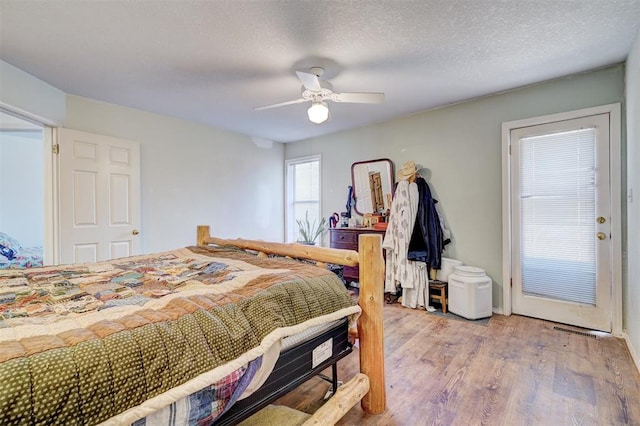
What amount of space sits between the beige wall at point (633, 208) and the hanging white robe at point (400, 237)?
1728mm

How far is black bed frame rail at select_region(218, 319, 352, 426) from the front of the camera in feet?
3.64

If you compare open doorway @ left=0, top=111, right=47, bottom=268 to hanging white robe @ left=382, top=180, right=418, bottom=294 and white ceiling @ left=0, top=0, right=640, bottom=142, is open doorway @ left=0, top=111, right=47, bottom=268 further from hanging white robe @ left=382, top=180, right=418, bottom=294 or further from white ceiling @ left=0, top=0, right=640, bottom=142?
hanging white robe @ left=382, top=180, right=418, bottom=294

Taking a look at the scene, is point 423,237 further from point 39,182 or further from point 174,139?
point 39,182

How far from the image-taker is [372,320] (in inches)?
63.3

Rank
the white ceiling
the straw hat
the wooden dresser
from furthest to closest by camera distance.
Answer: the wooden dresser, the straw hat, the white ceiling

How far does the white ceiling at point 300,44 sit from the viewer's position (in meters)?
1.77

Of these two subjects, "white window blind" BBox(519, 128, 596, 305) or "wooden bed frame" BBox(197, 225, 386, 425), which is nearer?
"wooden bed frame" BBox(197, 225, 386, 425)

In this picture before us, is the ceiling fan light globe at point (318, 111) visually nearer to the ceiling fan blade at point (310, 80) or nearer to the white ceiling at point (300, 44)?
the ceiling fan blade at point (310, 80)

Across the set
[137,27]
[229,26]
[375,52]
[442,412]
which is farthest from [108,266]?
[375,52]

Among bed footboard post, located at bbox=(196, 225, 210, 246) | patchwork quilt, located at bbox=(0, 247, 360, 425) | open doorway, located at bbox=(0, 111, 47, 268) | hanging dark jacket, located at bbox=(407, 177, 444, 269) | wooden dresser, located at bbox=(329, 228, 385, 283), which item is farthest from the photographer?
open doorway, located at bbox=(0, 111, 47, 268)

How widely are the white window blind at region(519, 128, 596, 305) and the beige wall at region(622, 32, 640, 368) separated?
28cm

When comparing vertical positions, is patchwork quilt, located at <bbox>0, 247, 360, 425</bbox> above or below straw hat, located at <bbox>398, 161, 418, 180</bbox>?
below

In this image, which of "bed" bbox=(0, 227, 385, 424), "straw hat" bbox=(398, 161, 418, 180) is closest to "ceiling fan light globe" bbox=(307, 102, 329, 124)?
"bed" bbox=(0, 227, 385, 424)

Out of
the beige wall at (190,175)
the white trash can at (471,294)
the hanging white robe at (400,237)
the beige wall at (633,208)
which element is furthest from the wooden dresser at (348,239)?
the beige wall at (633,208)
